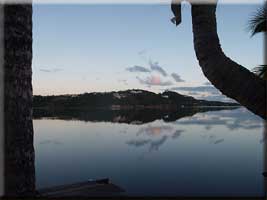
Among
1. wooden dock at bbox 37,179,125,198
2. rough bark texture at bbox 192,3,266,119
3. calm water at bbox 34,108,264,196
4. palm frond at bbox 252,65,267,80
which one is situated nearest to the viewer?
rough bark texture at bbox 192,3,266,119

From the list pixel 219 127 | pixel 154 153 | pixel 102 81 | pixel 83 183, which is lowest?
pixel 83 183

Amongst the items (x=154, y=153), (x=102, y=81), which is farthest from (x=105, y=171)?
(x=102, y=81)

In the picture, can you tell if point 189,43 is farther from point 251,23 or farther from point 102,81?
point 251,23

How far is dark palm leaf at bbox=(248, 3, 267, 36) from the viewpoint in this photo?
12.9ft

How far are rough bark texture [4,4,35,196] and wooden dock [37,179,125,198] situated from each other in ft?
5.29

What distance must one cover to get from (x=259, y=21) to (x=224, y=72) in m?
1.72

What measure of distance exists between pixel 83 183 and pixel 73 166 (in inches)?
11.4

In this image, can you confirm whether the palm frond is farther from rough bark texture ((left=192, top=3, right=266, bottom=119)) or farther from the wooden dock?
the wooden dock

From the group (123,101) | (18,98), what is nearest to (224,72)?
(18,98)

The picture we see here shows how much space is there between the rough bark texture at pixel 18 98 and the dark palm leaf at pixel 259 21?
6.90 feet

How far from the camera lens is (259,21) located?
4.01 m

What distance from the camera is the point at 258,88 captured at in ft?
8.21

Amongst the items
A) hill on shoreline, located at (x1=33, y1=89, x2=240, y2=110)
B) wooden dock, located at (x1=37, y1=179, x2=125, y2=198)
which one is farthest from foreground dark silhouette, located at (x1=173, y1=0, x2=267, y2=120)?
hill on shoreline, located at (x1=33, y1=89, x2=240, y2=110)

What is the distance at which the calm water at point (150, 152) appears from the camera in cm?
561
